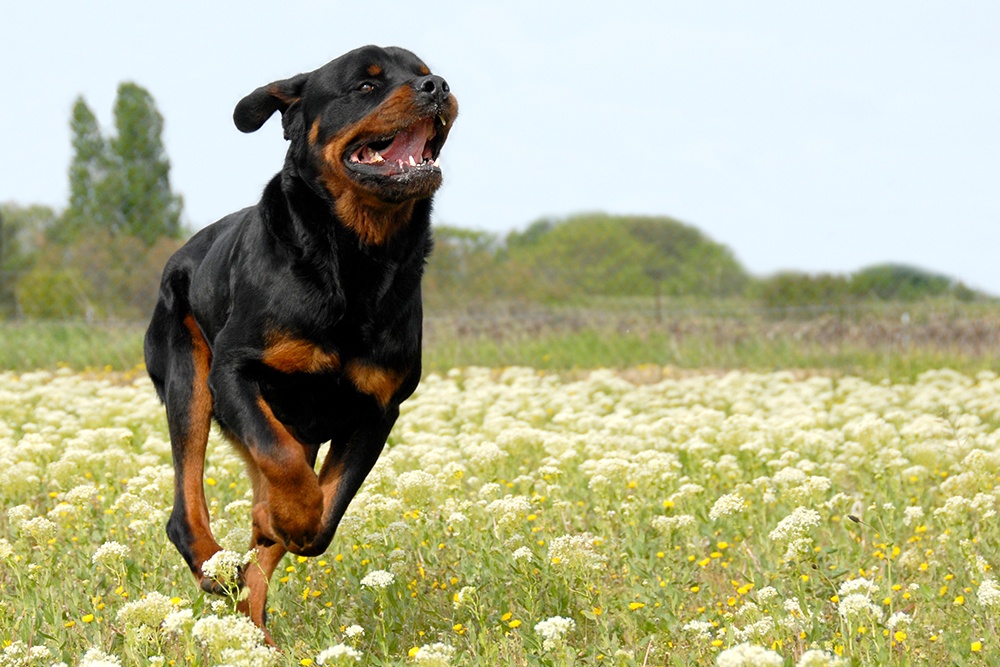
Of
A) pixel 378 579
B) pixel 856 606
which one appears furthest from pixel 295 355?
pixel 856 606

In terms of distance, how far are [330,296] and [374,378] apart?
0.29 meters

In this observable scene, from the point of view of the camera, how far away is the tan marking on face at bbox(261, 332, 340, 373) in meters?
3.42

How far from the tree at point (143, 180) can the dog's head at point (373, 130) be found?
36.1 feet

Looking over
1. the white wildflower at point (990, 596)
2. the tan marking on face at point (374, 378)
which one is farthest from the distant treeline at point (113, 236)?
the white wildflower at point (990, 596)

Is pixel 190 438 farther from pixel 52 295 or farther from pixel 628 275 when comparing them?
pixel 628 275

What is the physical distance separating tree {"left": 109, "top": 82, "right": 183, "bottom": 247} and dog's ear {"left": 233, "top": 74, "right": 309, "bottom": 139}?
34.8ft

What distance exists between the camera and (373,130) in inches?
137

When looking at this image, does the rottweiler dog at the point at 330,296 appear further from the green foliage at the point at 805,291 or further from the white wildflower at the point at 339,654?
the green foliage at the point at 805,291

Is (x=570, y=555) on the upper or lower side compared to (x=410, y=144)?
lower

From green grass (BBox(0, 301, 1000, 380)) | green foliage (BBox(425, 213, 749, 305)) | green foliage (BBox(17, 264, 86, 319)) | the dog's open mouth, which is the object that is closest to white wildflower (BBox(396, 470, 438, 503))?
the dog's open mouth

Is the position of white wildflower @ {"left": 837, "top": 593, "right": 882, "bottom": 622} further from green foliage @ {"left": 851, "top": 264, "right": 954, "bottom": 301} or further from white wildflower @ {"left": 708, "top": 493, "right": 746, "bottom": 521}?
green foliage @ {"left": 851, "top": 264, "right": 954, "bottom": 301}

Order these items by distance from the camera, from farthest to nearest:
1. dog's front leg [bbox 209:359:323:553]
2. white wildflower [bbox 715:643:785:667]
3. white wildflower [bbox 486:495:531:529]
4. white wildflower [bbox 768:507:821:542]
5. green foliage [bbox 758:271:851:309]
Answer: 1. green foliage [bbox 758:271:851:309]
2. white wildflower [bbox 486:495:531:529]
3. white wildflower [bbox 768:507:821:542]
4. dog's front leg [bbox 209:359:323:553]
5. white wildflower [bbox 715:643:785:667]

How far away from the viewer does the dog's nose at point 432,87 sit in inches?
135

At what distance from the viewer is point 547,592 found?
3.63 metres
